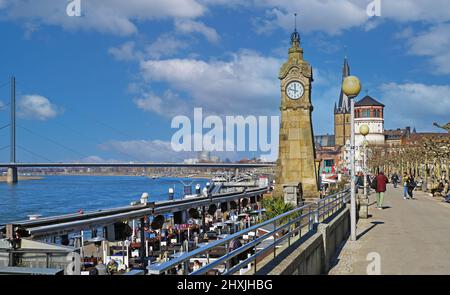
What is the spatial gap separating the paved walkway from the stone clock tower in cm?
696

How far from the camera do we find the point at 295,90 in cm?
2484

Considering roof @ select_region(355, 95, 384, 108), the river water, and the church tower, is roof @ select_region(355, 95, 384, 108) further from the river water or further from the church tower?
the river water

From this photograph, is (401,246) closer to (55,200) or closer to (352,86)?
(352,86)

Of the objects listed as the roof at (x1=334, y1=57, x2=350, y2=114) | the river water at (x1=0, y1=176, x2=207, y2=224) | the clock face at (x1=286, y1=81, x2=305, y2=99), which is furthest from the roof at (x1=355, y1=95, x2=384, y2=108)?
the clock face at (x1=286, y1=81, x2=305, y2=99)

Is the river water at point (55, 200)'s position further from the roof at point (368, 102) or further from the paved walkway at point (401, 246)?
the roof at point (368, 102)

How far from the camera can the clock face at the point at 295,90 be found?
2473cm

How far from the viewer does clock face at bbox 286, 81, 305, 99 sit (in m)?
24.7

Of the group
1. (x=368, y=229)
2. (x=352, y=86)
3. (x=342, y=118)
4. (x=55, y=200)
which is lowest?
(x=55, y=200)

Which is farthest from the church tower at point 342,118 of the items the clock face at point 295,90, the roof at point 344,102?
the clock face at point 295,90

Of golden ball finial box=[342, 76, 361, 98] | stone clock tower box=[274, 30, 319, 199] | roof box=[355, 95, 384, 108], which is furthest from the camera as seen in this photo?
roof box=[355, 95, 384, 108]

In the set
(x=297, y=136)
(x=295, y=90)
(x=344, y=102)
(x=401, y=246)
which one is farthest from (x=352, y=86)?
(x=344, y=102)

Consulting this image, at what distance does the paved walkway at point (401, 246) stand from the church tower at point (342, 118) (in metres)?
157

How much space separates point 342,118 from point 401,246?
562 ft
